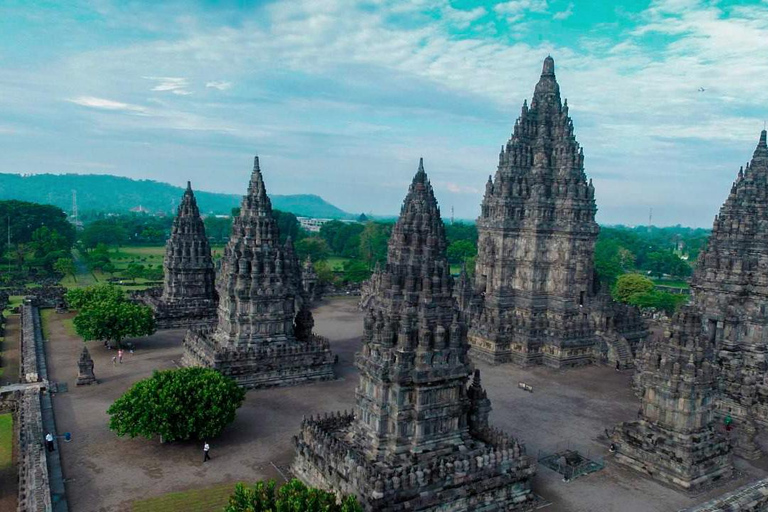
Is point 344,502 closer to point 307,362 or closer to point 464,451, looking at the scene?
point 464,451

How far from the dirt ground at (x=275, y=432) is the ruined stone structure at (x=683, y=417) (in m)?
0.87

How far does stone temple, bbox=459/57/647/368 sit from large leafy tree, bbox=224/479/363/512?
93.1 feet

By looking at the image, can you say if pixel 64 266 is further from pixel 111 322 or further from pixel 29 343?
pixel 111 322

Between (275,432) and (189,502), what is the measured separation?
25.0 feet

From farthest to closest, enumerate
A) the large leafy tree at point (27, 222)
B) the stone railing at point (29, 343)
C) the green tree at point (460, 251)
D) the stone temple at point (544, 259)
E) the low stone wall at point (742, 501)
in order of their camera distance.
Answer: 1. the green tree at point (460, 251)
2. the large leafy tree at point (27, 222)
3. the stone temple at point (544, 259)
4. the stone railing at point (29, 343)
5. the low stone wall at point (742, 501)

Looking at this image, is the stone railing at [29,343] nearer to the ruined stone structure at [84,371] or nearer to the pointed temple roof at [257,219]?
the ruined stone structure at [84,371]

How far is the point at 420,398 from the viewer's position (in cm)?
2205

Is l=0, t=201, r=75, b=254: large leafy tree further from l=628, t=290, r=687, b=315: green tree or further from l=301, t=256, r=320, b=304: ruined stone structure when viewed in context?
l=628, t=290, r=687, b=315: green tree

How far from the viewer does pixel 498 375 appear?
41.3 meters

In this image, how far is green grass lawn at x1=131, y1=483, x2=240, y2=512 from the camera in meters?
21.6

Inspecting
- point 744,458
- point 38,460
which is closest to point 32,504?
point 38,460

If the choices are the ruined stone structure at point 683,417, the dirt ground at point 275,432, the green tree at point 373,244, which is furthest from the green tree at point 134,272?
the ruined stone structure at point 683,417

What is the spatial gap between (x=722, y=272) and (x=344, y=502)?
29.7m

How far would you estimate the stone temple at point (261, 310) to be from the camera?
36.9 meters
